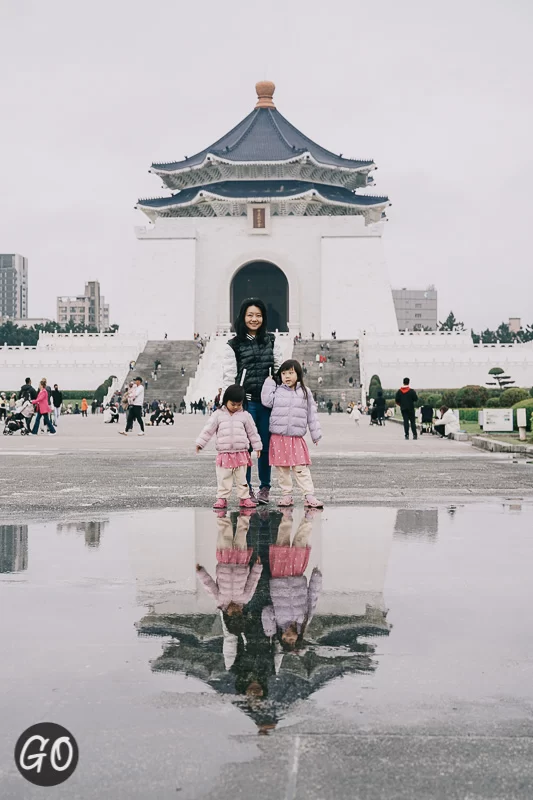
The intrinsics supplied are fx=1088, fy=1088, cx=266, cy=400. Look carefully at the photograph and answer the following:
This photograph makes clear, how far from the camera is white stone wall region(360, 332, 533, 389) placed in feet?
149

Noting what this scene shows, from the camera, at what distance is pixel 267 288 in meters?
57.6

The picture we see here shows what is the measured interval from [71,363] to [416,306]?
75546 mm

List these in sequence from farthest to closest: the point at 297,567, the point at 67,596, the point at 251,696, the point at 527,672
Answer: the point at 297,567, the point at 67,596, the point at 527,672, the point at 251,696

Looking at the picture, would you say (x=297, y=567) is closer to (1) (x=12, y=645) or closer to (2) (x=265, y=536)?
(2) (x=265, y=536)

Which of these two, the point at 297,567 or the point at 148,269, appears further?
the point at 148,269

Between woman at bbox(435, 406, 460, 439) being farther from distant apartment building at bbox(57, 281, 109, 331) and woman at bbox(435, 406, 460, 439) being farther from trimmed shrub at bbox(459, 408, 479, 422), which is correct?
distant apartment building at bbox(57, 281, 109, 331)

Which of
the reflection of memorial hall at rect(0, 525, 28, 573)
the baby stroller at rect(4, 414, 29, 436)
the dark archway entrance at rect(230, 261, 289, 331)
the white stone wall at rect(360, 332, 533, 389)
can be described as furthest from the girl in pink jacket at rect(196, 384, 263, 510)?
the dark archway entrance at rect(230, 261, 289, 331)

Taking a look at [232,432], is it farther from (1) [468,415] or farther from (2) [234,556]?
(1) [468,415]

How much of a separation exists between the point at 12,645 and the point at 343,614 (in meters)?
1.15

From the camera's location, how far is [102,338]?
4938 centimetres

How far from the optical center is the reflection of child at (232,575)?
4.06m

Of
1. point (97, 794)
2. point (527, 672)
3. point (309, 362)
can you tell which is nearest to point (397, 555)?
point (527, 672)

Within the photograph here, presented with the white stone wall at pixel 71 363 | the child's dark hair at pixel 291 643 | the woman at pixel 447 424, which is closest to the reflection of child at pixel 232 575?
the child's dark hair at pixel 291 643

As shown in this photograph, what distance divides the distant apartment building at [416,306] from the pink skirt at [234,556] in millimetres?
112198
